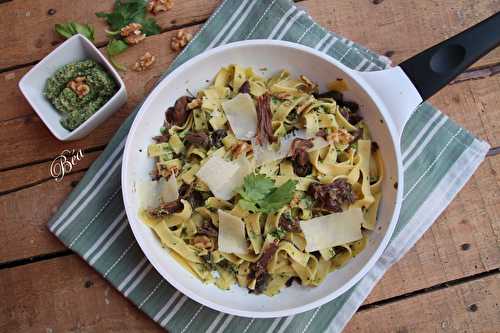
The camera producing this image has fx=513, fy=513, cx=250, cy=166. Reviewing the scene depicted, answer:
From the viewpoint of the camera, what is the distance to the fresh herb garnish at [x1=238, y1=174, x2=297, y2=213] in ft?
8.18

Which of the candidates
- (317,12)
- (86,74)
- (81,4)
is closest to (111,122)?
(86,74)

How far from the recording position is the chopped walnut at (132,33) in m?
3.05

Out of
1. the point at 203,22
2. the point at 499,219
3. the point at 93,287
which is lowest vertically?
the point at 93,287

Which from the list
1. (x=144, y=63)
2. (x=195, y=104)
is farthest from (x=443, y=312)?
(x=144, y=63)

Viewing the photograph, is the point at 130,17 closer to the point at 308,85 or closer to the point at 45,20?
the point at 45,20

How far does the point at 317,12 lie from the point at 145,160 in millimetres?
1374

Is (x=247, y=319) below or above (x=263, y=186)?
below

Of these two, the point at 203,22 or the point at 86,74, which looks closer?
the point at 86,74

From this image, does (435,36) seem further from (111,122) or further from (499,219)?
(111,122)

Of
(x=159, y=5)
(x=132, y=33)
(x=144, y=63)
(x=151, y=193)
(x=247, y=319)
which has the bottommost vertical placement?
(x=247, y=319)

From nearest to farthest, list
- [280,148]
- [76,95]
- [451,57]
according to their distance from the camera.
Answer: [451,57], [280,148], [76,95]

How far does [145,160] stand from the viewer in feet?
9.30

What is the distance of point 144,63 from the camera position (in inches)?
120

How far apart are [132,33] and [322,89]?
3.88 feet
